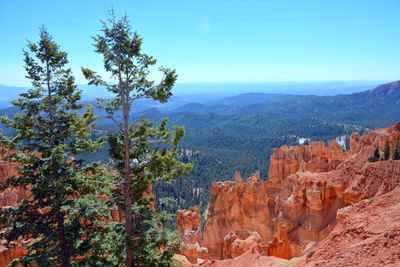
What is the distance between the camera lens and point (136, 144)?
11.4 metres

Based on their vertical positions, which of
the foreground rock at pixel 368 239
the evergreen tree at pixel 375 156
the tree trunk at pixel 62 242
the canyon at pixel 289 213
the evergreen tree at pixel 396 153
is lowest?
the canyon at pixel 289 213

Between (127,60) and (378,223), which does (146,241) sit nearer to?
(127,60)

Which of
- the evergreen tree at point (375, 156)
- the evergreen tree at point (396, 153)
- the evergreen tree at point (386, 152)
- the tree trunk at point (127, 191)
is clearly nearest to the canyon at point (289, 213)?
the evergreen tree at point (386, 152)

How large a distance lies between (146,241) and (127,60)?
A: 6.60 m

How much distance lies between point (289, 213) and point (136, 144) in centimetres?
2094

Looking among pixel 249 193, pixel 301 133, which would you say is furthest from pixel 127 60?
pixel 301 133

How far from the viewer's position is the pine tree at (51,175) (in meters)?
11.3

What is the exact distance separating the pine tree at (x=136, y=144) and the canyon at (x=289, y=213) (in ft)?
19.1

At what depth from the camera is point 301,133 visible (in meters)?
160

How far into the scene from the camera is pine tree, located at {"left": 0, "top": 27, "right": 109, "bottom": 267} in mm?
11266

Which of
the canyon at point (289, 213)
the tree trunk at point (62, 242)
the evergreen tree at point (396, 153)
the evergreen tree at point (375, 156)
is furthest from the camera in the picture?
the evergreen tree at point (375, 156)

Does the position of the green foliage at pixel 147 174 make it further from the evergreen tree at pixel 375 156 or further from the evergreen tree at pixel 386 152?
the evergreen tree at pixel 375 156

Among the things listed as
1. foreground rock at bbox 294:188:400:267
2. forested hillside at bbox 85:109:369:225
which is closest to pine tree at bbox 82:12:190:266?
foreground rock at bbox 294:188:400:267

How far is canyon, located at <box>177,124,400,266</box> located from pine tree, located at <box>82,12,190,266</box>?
5813mm
